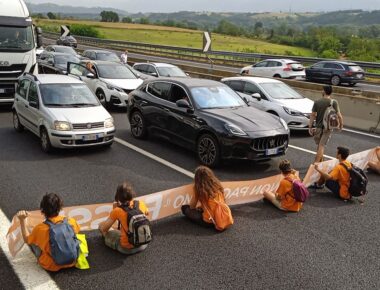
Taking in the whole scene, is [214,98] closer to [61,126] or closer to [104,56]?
[61,126]

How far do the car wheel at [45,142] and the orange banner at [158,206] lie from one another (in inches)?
178

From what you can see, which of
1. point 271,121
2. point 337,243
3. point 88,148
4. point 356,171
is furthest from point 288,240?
point 88,148

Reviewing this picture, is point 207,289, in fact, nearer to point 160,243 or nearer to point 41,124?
point 160,243

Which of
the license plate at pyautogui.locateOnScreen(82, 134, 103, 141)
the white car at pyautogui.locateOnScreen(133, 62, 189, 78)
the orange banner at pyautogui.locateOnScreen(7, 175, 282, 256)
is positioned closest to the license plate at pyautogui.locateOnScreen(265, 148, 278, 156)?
the orange banner at pyautogui.locateOnScreen(7, 175, 282, 256)

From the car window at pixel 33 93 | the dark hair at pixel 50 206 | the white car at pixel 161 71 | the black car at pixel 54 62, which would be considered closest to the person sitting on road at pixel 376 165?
the dark hair at pixel 50 206

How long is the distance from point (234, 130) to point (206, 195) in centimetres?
300

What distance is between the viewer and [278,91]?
13.9 m

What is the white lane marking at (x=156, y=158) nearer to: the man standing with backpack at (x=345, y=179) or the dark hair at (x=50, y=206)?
the man standing with backpack at (x=345, y=179)

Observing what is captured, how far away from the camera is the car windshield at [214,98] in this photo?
9.99 meters

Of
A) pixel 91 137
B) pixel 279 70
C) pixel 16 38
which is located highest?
pixel 16 38

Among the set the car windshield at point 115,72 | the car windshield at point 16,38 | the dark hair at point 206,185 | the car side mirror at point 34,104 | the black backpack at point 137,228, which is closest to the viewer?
the black backpack at point 137,228

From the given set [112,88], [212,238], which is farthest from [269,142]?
[112,88]

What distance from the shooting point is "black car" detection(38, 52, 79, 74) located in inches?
767

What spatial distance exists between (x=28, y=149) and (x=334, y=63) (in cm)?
2159
